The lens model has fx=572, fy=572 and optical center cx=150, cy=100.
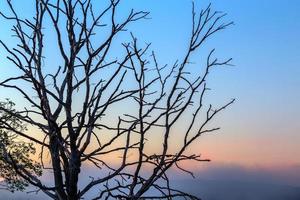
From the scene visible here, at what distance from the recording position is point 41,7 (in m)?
7.18

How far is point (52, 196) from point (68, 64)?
5.15ft

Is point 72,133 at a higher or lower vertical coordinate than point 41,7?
lower

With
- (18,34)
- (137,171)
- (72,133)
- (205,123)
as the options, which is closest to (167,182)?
(137,171)

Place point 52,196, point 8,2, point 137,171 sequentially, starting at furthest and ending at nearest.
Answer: point 8,2 → point 52,196 → point 137,171

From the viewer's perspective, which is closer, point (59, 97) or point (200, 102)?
point (200, 102)

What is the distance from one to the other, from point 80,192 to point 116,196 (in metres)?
0.42

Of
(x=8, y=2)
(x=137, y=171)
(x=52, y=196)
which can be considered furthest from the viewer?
(x=8, y=2)

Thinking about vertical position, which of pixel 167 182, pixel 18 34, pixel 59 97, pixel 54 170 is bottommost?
pixel 167 182

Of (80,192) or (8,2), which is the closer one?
(80,192)

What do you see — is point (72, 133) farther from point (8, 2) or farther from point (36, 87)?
point (8, 2)

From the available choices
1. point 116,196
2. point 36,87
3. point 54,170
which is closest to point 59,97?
point 36,87

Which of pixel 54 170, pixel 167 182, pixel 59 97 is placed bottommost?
pixel 167 182

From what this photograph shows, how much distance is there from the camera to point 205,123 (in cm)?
652

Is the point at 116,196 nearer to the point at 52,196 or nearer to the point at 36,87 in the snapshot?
the point at 52,196
